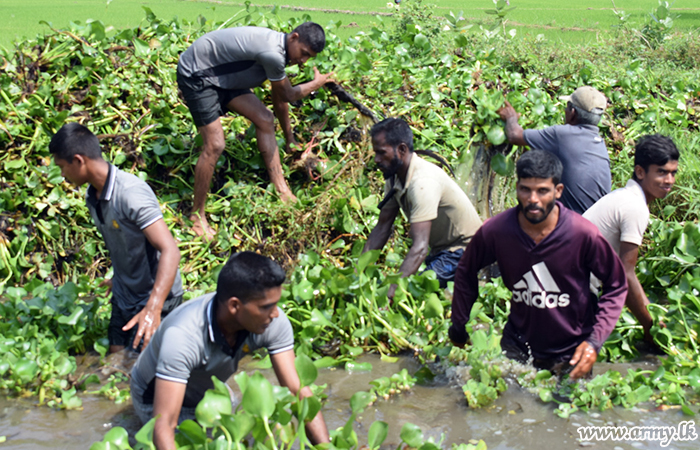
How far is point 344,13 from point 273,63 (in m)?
11.9

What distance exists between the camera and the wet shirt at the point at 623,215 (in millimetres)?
3475

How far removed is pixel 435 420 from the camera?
11.3 feet

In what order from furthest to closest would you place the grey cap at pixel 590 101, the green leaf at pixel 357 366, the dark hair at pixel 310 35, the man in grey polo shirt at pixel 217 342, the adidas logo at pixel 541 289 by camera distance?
the dark hair at pixel 310 35 < the grey cap at pixel 590 101 < the green leaf at pixel 357 366 < the adidas logo at pixel 541 289 < the man in grey polo shirt at pixel 217 342

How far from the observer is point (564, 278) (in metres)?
3.07

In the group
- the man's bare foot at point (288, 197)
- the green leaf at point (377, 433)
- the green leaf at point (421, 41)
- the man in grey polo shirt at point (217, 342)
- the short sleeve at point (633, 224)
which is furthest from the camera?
the green leaf at point (421, 41)

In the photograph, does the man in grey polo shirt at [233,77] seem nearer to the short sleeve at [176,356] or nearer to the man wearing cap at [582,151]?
the man wearing cap at [582,151]

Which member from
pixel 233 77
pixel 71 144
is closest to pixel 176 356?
pixel 71 144

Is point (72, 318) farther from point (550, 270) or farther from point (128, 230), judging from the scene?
point (550, 270)

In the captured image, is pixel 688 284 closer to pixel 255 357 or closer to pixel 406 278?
pixel 406 278

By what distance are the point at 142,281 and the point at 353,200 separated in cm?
219

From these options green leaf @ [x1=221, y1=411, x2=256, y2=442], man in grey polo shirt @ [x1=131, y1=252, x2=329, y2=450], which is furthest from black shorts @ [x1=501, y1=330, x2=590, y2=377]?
green leaf @ [x1=221, y1=411, x2=256, y2=442]

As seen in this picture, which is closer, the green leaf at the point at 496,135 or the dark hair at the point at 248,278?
the dark hair at the point at 248,278

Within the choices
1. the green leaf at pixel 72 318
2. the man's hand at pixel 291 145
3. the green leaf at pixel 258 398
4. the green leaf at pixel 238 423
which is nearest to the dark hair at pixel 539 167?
the green leaf at pixel 258 398

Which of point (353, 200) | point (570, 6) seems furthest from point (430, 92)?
point (570, 6)
